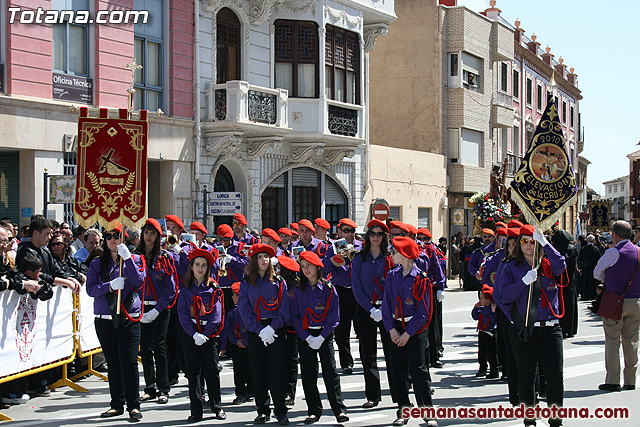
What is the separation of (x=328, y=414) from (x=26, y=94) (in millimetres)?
11647

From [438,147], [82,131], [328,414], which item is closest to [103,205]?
[82,131]

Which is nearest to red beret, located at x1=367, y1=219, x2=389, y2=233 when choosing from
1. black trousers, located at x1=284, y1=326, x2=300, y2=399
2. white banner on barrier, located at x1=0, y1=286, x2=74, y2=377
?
black trousers, located at x1=284, y1=326, x2=300, y2=399

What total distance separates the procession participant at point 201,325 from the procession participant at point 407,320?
191cm

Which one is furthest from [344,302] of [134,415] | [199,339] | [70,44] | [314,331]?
[70,44]

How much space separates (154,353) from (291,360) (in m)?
1.73

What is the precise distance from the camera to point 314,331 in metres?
9.01

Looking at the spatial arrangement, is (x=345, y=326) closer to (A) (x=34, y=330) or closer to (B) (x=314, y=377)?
(B) (x=314, y=377)

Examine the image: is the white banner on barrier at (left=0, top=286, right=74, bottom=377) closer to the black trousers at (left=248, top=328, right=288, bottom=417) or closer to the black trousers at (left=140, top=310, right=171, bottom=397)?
the black trousers at (left=140, top=310, right=171, bottom=397)

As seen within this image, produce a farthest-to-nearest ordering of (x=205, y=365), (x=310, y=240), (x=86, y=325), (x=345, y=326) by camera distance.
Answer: (x=310, y=240), (x=345, y=326), (x=86, y=325), (x=205, y=365)

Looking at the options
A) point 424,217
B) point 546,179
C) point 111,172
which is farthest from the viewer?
point 424,217

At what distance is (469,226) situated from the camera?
38469 millimetres

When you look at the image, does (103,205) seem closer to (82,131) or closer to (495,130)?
(82,131)

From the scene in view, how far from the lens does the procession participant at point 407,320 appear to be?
28.0ft

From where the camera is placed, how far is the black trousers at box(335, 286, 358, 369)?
1194 cm
